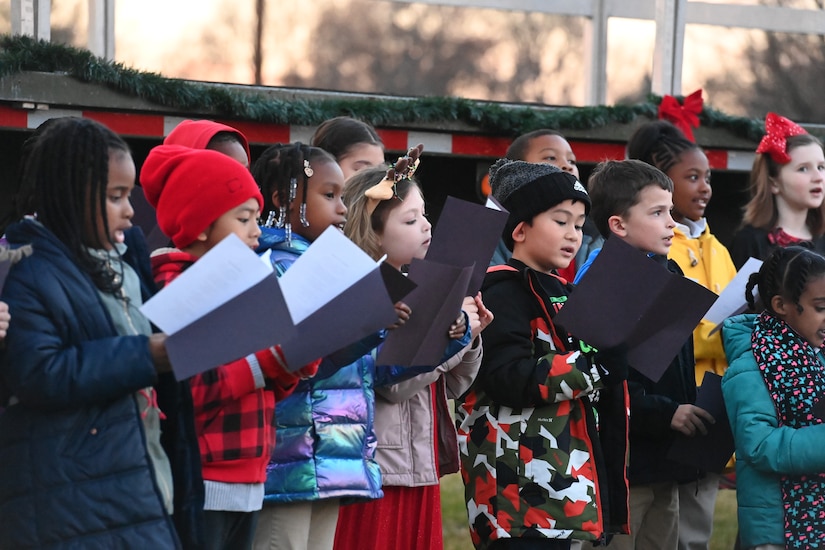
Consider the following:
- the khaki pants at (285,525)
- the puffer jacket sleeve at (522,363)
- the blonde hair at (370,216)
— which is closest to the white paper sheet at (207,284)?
the khaki pants at (285,525)

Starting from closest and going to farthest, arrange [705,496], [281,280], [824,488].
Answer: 1. [281,280]
2. [824,488]
3. [705,496]

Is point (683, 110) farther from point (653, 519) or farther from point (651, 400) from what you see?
point (653, 519)

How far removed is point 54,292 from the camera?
271cm

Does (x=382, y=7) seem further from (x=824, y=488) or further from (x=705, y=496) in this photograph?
(x=824, y=488)

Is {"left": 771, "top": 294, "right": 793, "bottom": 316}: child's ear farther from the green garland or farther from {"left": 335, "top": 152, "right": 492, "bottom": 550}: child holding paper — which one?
the green garland

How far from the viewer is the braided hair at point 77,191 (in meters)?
2.80

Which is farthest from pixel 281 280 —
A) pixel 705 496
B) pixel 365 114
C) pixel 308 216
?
pixel 365 114

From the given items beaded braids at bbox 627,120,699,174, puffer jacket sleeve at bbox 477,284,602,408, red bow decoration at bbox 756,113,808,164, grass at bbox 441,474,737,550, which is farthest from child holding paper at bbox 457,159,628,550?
grass at bbox 441,474,737,550

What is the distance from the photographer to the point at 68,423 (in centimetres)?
270

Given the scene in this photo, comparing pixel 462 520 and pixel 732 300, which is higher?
pixel 732 300

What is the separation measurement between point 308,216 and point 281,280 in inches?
30.1

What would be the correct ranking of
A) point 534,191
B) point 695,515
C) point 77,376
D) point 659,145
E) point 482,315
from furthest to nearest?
point 659,145
point 695,515
point 534,191
point 482,315
point 77,376

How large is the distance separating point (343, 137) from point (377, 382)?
4.07ft

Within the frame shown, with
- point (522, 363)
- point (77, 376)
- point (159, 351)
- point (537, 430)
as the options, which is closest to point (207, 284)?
point (159, 351)
